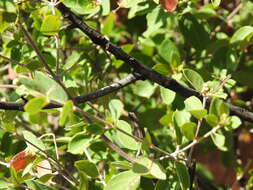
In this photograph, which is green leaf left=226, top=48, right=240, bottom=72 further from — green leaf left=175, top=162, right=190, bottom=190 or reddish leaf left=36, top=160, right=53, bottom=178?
reddish leaf left=36, top=160, right=53, bottom=178

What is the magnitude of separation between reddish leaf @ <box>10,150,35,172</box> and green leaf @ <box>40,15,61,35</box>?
0.85 ft

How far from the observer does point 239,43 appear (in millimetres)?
1209

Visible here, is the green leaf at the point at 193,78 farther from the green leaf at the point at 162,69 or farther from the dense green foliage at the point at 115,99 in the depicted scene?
the green leaf at the point at 162,69

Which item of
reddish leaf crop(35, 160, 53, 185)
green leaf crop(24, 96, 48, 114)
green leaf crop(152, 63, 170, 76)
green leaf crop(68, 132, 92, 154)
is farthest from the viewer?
green leaf crop(152, 63, 170, 76)

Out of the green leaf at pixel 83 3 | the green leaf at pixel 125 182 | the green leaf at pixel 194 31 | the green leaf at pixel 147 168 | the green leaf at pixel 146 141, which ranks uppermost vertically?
the green leaf at pixel 83 3

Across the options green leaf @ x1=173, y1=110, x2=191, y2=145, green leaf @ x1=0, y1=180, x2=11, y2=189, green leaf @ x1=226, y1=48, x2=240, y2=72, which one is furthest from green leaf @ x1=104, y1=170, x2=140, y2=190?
green leaf @ x1=226, y1=48, x2=240, y2=72

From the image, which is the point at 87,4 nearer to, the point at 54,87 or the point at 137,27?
the point at 54,87

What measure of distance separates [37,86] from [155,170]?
9.7 inches

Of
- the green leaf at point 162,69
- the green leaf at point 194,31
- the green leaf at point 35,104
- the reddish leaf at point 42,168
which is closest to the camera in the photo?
the green leaf at point 35,104

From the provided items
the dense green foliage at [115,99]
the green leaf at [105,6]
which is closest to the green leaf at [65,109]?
the dense green foliage at [115,99]

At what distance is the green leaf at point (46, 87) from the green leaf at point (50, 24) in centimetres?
14

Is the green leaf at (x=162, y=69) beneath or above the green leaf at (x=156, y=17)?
→ beneath

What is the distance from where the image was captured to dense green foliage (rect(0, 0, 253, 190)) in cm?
84

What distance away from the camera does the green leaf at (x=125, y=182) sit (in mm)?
872
